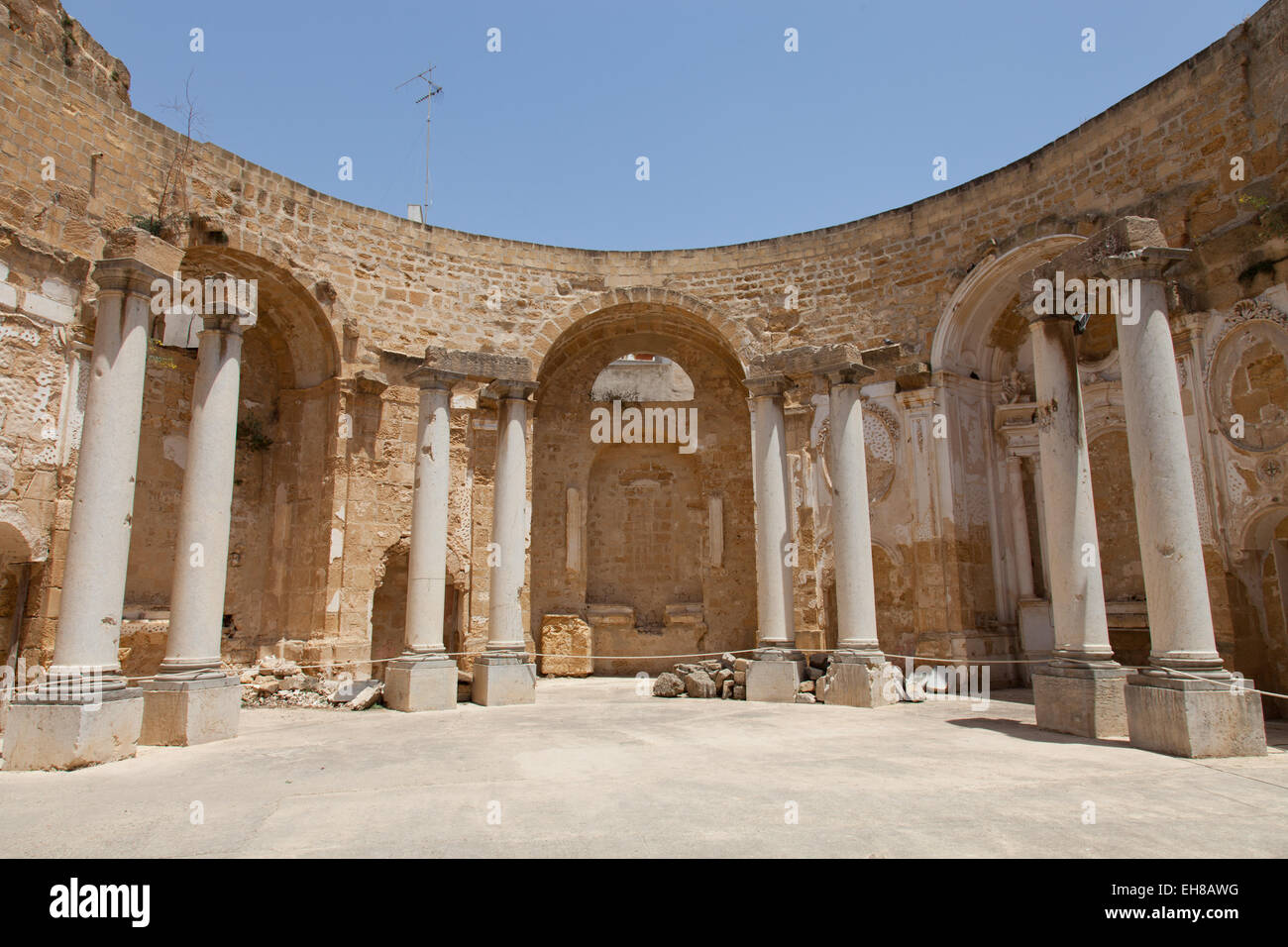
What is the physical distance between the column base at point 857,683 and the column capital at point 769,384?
12.8ft

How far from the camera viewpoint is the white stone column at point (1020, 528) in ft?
48.1

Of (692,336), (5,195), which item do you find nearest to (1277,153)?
(692,336)

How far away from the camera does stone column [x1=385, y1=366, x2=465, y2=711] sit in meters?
11.0

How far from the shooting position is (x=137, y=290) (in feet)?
27.4

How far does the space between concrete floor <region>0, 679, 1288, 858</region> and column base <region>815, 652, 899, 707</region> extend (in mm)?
1814

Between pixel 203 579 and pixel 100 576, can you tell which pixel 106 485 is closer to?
pixel 100 576

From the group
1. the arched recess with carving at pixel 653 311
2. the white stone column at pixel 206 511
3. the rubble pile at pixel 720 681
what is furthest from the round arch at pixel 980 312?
the white stone column at pixel 206 511

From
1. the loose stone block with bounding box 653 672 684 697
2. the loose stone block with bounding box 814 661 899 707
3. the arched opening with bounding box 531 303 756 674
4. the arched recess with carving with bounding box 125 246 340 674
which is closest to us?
the loose stone block with bounding box 814 661 899 707

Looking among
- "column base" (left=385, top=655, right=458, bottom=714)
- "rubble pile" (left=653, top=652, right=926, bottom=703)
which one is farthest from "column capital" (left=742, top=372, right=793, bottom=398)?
"column base" (left=385, top=655, right=458, bottom=714)

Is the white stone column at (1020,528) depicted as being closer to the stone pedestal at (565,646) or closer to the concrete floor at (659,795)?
the concrete floor at (659,795)

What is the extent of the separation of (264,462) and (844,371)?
10052 millimetres
